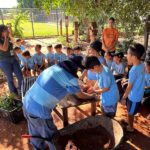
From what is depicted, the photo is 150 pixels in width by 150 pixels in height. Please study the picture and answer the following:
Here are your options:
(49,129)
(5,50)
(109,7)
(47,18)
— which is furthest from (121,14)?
(47,18)

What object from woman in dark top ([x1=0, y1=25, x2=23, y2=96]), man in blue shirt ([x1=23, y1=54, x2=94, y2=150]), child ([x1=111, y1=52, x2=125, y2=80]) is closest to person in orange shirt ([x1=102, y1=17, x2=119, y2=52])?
child ([x1=111, y1=52, x2=125, y2=80])

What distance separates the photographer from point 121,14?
21.8ft

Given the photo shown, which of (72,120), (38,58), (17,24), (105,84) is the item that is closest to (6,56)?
(38,58)

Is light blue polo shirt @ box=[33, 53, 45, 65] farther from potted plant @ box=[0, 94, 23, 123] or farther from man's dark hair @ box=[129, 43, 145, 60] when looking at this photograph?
man's dark hair @ box=[129, 43, 145, 60]

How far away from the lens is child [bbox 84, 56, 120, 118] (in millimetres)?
2254

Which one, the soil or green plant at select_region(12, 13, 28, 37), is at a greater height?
green plant at select_region(12, 13, 28, 37)

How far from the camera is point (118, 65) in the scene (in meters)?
4.40

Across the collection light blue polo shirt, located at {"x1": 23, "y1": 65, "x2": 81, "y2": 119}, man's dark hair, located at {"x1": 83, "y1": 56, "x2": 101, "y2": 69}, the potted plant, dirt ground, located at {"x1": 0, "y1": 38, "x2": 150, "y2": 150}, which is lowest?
dirt ground, located at {"x1": 0, "y1": 38, "x2": 150, "y2": 150}

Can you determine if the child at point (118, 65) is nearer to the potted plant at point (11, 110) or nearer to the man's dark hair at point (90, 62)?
the man's dark hair at point (90, 62)

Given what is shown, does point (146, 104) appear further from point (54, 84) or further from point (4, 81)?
point (4, 81)

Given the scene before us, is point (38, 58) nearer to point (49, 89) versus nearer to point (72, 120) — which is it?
point (72, 120)

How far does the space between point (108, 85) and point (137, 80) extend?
19.6 inches

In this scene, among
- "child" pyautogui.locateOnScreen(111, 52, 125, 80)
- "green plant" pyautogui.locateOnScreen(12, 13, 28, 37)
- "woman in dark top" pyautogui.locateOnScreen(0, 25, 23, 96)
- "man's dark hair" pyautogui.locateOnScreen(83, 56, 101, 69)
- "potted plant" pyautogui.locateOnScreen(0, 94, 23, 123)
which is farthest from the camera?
"green plant" pyautogui.locateOnScreen(12, 13, 28, 37)

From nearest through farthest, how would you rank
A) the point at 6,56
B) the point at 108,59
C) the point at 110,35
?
1. the point at 6,56
2. the point at 108,59
3. the point at 110,35
